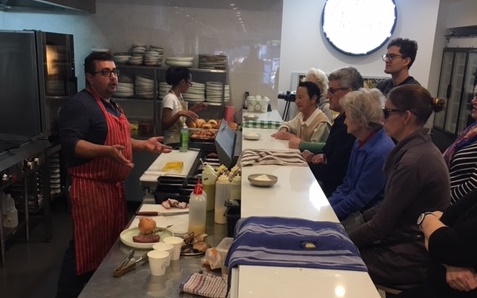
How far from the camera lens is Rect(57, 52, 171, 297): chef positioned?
257 cm

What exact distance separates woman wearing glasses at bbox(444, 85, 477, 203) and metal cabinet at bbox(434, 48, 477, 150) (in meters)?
5.25

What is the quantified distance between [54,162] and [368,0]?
432 cm

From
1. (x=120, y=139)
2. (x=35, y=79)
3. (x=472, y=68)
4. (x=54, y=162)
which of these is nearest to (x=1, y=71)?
(x=35, y=79)

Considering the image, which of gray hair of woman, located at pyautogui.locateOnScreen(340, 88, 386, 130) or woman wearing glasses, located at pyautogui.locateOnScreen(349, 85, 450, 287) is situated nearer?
woman wearing glasses, located at pyautogui.locateOnScreen(349, 85, 450, 287)

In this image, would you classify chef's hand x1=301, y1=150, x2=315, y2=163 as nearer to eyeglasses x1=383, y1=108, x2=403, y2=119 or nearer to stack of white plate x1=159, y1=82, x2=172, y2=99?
eyeglasses x1=383, y1=108, x2=403, y2=119

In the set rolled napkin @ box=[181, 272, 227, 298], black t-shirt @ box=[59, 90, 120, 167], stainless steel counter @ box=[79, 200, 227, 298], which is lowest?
stainless steel counter @ box=[79, 200, 227, 298]

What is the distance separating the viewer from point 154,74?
5.01 metres

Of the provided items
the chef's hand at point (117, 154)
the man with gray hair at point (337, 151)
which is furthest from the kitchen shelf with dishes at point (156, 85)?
the chef's hand at point (117, 154)

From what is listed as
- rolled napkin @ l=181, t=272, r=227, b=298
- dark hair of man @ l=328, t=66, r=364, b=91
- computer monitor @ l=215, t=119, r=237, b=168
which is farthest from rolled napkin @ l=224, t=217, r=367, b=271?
dark hair of man @ l=328, t=66, r=364, b=91

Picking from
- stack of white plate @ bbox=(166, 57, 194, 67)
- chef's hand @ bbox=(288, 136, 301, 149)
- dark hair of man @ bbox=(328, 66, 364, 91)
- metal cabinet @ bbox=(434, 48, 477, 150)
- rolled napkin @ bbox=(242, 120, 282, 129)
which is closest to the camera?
chef's hand @ bbox=(288, 136, 301, 149)

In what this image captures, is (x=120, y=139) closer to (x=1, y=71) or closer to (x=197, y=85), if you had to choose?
(x=1, y=71)

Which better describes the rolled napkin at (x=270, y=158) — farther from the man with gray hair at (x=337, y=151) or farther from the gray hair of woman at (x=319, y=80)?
the gray hair of woman at (x=319, y=80)

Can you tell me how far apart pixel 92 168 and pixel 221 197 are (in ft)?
2.80

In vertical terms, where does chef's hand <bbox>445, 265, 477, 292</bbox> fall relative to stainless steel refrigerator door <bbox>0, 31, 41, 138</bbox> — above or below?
below
